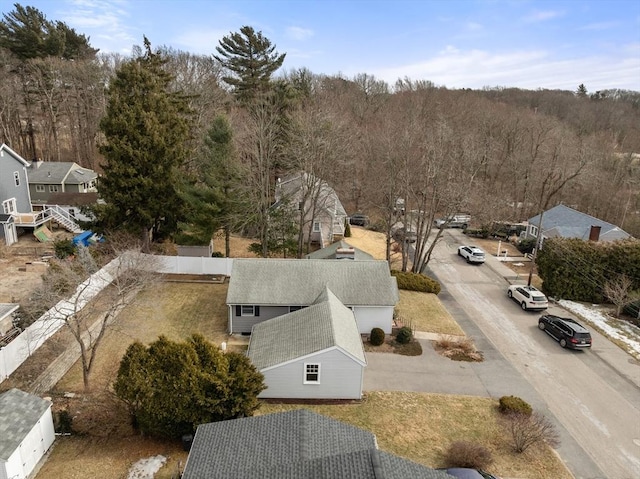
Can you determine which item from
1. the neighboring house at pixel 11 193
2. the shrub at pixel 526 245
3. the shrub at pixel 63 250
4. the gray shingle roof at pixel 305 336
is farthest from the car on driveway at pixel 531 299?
the neighboring house at pixel 11 193

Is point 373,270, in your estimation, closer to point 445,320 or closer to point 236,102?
point 445,320

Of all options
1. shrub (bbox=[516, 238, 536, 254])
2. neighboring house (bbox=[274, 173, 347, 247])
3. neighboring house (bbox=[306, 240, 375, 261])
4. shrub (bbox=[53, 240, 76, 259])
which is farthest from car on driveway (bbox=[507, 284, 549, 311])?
shrub (bbox=[53, 240, 76, 259])

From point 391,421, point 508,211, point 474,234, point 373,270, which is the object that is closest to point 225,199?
point 373,270

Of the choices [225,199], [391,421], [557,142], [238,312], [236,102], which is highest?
[236,102]

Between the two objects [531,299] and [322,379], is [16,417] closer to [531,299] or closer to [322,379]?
[322,379]

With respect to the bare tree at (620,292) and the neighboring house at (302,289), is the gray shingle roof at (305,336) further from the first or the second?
the bare tree at (620,292)

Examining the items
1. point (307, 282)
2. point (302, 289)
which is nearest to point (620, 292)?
point (307, 282)

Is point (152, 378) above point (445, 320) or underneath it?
above

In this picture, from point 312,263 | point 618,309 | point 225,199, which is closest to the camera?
point 312,263
